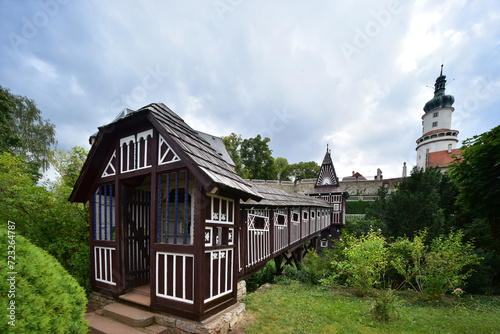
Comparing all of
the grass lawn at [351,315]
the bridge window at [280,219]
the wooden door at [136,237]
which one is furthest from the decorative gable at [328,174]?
the wooden door at [136,237]

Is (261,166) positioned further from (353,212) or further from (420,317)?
(420,317)

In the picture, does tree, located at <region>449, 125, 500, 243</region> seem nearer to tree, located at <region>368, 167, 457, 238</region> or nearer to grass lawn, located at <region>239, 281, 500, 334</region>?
grass lawn, located at <region>239, 281, 500, 334</region>

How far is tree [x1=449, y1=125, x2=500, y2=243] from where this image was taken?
152 inches

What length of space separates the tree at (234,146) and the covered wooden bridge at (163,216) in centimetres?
2969

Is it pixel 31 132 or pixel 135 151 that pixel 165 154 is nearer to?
pixel 135 151

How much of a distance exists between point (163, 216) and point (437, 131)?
44.2m

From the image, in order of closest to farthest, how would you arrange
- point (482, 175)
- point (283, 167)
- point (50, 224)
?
point (482, 175), point (50, 224), point (283, 167)

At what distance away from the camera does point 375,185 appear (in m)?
30.0

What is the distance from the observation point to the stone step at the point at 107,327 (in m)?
3.40

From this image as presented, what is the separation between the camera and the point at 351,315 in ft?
14.5

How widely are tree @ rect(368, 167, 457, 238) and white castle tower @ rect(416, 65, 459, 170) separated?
2655 centimetres

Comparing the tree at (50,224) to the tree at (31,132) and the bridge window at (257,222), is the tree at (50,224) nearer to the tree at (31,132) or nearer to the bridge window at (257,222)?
the bridge window at (257,222)

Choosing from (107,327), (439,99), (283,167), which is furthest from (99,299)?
(439,99)

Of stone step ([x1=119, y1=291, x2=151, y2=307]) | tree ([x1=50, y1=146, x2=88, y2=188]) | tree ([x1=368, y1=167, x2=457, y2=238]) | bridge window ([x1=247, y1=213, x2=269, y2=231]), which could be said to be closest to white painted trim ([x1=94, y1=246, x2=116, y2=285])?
stone step ([x1=119, y1=291, x2=151, y2=307])
